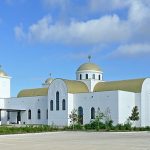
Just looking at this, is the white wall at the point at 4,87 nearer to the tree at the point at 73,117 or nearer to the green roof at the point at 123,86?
the green roof at the point at 123,86

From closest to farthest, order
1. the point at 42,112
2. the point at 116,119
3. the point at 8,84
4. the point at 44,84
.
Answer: the point at 116,119 < the point at 42,112 < the point at 8,84 < the point at 44,84

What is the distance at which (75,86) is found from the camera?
68250 mm

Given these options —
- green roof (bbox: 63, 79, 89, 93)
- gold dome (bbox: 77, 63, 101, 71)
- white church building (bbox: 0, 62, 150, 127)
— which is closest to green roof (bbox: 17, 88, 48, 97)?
white church building (bbox: 0, 62, 150, 127)

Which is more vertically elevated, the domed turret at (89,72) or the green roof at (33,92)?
the domed turret at (89,72)

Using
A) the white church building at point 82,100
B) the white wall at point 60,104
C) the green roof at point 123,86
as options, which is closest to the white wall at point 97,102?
the white church building at point 82,100

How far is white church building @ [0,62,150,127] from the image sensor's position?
62.0 m

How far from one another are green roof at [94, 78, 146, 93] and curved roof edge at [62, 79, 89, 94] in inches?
84.1

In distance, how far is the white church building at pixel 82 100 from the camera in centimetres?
6197

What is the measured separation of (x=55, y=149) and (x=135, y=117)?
43.8 meters

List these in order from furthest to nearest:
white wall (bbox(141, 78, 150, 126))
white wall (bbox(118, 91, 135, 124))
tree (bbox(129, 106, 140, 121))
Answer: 1. white wall (bbox(141, 78, 150, 126))
2. tree (bbox(129, 106, 140, 121))
3. white wall (bbox(118, 91, 135, 124))

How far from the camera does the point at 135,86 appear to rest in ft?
212

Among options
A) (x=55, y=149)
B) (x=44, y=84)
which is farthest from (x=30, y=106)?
(x=55, y=149)

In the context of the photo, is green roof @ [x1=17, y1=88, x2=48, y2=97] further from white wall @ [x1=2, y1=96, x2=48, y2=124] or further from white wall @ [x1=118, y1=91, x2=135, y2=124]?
white wall @ [x1=118, y1=91, x2=135, y2=124]

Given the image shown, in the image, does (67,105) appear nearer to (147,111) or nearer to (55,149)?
(147,111)
